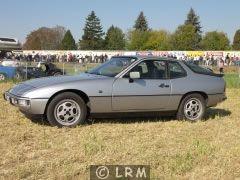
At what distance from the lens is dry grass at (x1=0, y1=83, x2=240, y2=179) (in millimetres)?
5879

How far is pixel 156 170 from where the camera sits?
5969mm

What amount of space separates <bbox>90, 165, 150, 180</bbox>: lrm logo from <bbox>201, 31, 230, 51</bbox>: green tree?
8863 cm

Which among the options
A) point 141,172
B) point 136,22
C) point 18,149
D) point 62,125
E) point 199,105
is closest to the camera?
point 141,172

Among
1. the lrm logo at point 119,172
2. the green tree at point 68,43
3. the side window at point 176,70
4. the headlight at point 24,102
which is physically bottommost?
the lrm logo at point 119,172

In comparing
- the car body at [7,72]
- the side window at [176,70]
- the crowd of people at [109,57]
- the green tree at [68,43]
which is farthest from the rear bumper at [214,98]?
the green tree at [68,43]

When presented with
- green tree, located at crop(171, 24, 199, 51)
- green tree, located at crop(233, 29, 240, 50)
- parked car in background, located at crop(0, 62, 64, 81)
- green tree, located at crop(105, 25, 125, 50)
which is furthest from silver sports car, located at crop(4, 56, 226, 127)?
green tree, located at crop(233, 29, 240, 50)

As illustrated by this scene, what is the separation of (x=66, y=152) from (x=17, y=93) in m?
2.54

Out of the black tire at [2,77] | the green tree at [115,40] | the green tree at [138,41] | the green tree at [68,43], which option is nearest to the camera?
the black tire at [2,77]

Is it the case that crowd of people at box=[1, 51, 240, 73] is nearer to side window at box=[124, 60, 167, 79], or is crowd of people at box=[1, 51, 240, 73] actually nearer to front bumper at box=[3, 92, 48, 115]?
side window at box=[124, 60, 167, 79]

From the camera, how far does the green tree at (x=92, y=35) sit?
10275cm

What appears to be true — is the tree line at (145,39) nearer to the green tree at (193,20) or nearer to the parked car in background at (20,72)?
the green tree at (193,20)

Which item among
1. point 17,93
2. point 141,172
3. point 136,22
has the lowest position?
point 141,172

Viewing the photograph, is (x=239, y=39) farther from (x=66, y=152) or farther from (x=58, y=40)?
(x=66, y=152)

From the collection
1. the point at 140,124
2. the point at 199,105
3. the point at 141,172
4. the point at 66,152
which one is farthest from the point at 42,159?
the point at 199,105
